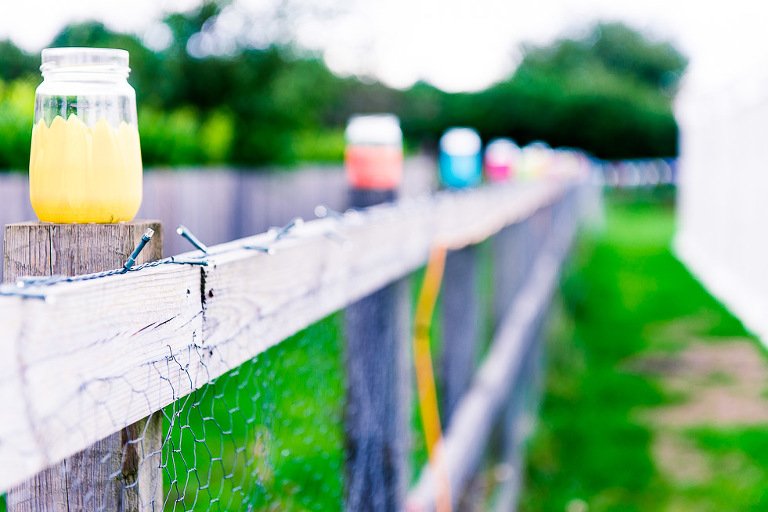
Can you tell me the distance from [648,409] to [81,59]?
20.6ft

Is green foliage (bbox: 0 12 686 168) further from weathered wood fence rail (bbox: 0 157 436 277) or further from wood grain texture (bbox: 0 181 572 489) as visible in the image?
wood grain texture (bbox: 0 181 572 489)

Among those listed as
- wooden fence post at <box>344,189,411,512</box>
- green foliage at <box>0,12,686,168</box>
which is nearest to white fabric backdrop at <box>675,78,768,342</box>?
green foliage at <box>0,12,686,168</box>

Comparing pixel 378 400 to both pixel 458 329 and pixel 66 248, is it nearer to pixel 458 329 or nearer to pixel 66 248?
pixel 458 329

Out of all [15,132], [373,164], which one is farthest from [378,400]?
[15,132]

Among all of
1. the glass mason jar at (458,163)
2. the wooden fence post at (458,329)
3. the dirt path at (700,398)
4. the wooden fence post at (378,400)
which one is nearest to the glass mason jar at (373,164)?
the wooden fence post at (378,400)

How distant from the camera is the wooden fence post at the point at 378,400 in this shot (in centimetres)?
255

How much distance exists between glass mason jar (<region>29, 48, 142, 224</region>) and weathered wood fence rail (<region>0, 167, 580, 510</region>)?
14cm

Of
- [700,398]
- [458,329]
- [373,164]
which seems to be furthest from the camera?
[700,398]

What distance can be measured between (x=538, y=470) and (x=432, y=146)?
33192 mm

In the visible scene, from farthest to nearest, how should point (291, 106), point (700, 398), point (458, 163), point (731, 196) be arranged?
point (291, 106), point (731, 196), point (700, 398), point (458, 163)

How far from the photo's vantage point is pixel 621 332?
9.85 metres

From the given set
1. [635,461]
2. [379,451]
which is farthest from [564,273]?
[379,451]

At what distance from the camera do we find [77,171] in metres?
1.30

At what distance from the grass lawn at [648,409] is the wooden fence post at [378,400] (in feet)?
8.48
